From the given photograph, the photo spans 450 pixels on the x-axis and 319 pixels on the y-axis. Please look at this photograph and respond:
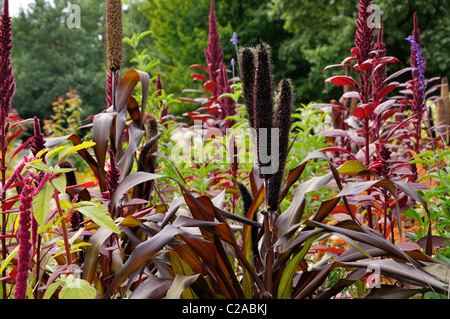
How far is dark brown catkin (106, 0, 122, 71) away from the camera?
6.44 feet

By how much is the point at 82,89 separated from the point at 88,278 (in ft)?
74.4

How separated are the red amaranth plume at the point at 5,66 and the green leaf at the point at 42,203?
2.38 feet

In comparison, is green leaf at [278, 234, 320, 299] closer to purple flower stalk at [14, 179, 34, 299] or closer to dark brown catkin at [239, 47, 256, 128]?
dark brown catkin at [239, 47, 256, 128]

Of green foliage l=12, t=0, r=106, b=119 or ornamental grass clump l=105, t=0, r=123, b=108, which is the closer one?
ornamental grass clump l=105, t=0, r=123, b=108

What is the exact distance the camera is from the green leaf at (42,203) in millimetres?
1081

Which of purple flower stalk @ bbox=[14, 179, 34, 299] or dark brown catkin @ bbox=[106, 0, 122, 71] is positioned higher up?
dark brown catkin @ bbox=[106, 0, 122, 71]

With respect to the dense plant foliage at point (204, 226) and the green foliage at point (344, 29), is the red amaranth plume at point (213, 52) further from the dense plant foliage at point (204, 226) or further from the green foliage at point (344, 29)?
the green foliage at point (344, 29)

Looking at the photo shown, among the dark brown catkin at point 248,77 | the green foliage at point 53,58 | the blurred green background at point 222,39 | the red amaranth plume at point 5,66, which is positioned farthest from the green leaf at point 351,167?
the green foliage at point 53,58

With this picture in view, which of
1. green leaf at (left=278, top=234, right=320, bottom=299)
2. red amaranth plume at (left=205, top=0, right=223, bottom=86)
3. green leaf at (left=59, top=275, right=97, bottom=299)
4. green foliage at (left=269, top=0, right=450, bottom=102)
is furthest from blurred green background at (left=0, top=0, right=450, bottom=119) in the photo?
green leaf at (left=59, top=275, right=97, bottom=299)

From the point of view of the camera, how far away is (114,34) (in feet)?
6.45

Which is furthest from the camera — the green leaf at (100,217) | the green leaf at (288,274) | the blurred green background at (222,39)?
the blurred green background at (222,39)

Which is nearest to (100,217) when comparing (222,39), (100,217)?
(100,217)

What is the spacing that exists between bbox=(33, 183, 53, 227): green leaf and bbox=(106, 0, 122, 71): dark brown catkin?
1002 mm
